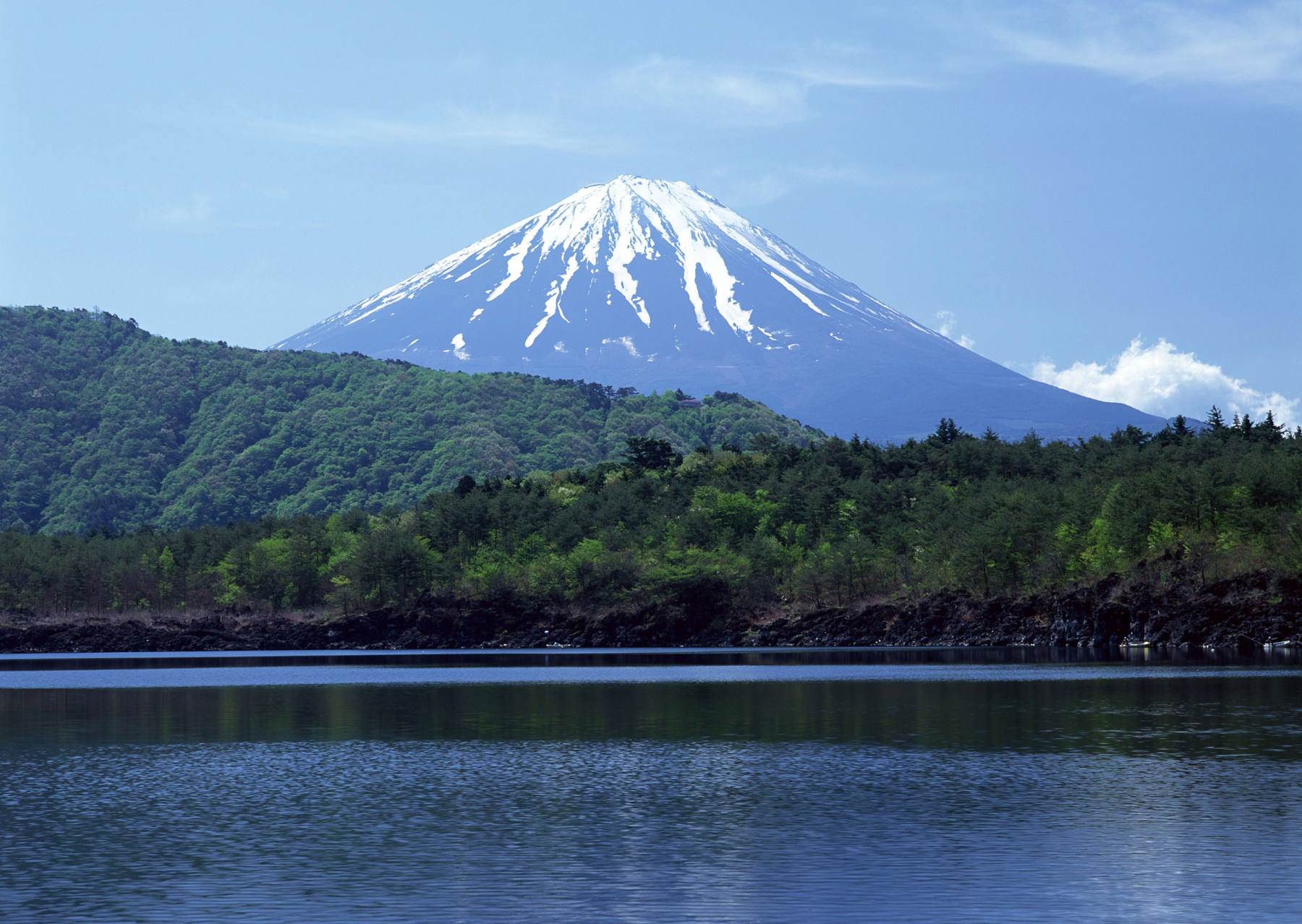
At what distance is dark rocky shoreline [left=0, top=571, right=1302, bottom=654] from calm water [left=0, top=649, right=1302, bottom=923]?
38.3 meters

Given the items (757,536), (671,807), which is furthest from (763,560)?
(671,807)

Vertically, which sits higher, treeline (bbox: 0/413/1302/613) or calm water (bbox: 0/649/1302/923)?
treeline (bbox: 0/413/1302/613)

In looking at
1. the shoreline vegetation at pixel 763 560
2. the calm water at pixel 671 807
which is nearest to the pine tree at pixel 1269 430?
the shoreline vegetation at pixel 763 560

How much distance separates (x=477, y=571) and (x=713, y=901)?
451 feet

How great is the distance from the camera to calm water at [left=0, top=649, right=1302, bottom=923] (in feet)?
79.6

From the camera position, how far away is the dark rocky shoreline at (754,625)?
348 ft

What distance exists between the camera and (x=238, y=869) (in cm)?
2731

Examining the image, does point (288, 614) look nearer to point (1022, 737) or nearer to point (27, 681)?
point (27, 681)

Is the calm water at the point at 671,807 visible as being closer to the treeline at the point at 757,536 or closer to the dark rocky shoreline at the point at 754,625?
the dark rocky shoreline at the point at 754,625

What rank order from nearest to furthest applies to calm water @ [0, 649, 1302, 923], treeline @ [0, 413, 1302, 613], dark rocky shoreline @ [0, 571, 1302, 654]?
1. calm water @ [0, 649, 1302, 923]
2. dark rocky shoreline @ [0, 571, 1302, 654]
3. treeline @ [0, 413, 1302, 613]

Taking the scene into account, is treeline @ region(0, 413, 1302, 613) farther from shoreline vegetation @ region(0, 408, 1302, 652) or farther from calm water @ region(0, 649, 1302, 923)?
calm water @ region(0, 649, 1302, 923)

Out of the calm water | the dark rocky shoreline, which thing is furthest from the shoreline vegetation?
the calm water

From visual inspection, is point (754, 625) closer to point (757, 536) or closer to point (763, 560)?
point (763, 560)

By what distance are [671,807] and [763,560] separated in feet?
375
